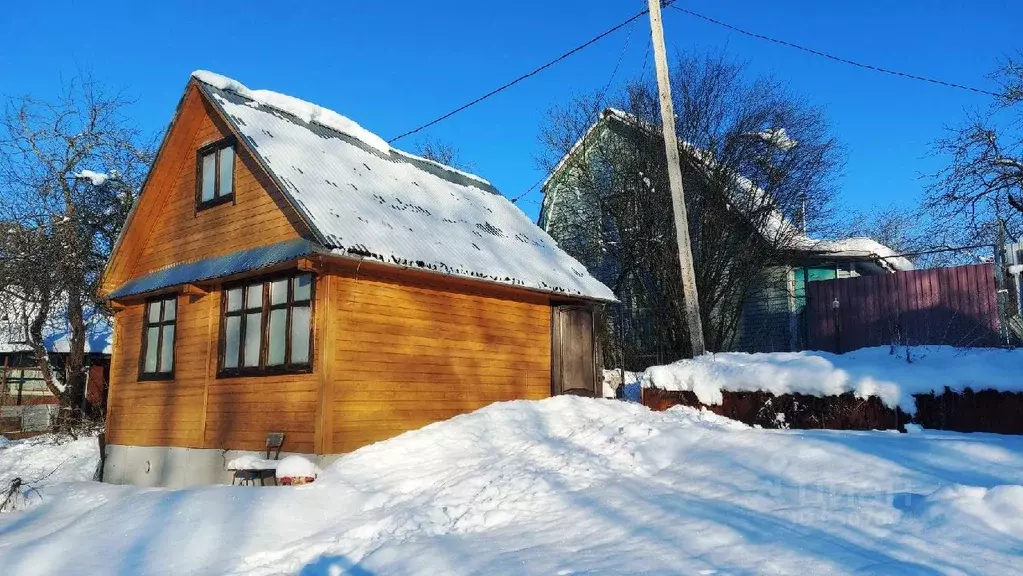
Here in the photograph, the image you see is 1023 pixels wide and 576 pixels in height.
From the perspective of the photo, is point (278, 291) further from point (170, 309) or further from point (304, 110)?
point (304, 110)

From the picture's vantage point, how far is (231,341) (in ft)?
39.3

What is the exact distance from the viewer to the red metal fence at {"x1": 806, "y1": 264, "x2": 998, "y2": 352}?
14482mm

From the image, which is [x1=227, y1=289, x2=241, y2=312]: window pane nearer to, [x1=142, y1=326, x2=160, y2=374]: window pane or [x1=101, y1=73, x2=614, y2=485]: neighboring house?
[x1=101, y1=73, x2=614, y2=485]: neighboring house

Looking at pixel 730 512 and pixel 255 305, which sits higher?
pixel 255 305

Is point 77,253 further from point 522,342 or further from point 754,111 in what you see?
point 754,111

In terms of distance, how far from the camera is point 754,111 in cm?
2041

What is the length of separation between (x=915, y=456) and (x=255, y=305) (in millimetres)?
9388

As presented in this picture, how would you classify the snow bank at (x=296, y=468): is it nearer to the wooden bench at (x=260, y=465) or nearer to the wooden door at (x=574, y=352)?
the wooden bench at (x=260, y=465)

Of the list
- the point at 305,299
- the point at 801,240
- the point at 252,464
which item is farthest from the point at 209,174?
the point at 801,240

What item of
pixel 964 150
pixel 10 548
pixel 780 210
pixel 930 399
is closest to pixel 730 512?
pixel 930 399

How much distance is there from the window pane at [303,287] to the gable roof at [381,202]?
0.99 metres

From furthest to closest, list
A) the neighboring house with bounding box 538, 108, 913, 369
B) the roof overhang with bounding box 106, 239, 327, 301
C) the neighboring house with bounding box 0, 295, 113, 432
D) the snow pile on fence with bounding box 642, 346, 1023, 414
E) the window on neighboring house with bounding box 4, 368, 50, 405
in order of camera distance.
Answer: the window on neighboring house with bounding box 4, 368, 50, 405, the neighboring house with bounding box 0, 295, 113, 432, the neighboring house with bounding box 538, 108, 913, 369, the roof overhang with bounding box 106, 239, 327, 301, the snow pile on fence with bounding box 642, 346, 1023, 414

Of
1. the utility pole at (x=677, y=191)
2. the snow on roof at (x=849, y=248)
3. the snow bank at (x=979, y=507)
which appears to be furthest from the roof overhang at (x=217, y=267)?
the snow on roof at (x=849, y=248)

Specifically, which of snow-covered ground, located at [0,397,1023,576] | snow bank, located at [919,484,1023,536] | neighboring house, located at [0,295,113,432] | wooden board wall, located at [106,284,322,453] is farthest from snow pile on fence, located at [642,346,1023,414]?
neighboring house, located at [0,295,113,432]
